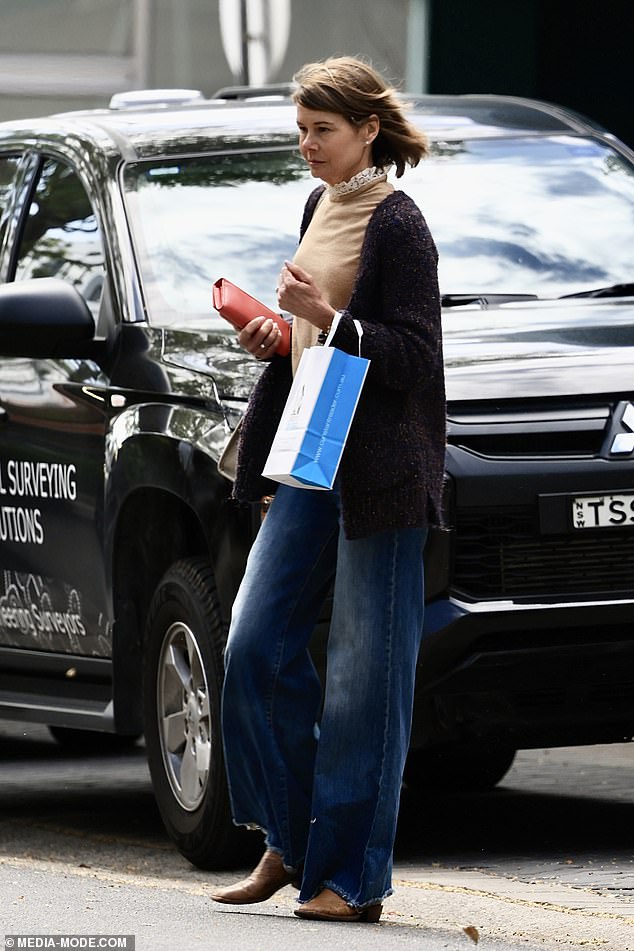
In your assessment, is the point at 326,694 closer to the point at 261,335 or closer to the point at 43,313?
the point at 261,335

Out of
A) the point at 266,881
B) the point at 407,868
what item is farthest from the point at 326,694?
the point at 407,868

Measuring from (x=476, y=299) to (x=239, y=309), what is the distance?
187 cm

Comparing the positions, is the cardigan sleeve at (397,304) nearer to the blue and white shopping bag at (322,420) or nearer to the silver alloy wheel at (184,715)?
the blue and white shopping bag at (322,420)

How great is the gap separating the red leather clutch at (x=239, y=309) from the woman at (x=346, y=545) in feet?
0.11

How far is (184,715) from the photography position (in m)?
6.16

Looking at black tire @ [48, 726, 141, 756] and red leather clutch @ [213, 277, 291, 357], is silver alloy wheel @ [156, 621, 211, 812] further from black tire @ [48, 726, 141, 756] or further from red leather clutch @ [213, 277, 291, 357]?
black tire @ [48, 726, 141, 756]

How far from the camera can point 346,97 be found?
15.8ft

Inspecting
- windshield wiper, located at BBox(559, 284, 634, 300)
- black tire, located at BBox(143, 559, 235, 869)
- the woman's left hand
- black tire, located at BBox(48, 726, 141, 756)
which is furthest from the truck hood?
black tire, located at BBox(48, 726, 141, 756)

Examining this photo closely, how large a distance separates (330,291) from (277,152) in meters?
2.47

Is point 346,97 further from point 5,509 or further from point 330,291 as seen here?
point 5,509

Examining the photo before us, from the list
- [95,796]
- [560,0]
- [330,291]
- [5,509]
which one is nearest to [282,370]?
[330,291]

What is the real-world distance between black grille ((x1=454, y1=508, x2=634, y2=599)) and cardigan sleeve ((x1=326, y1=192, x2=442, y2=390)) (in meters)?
0.99

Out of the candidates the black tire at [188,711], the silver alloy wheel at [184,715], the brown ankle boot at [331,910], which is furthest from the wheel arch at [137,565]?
the brown ankle boot at [331,910]

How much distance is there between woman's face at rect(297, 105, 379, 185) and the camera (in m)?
4.81
